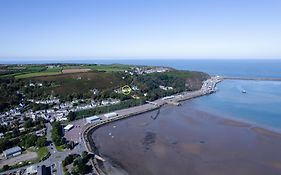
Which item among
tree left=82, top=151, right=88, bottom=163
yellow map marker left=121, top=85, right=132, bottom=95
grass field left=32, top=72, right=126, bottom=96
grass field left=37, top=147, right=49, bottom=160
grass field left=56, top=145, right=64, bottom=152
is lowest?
grass field left=37, top=147, right=49, bottom=160

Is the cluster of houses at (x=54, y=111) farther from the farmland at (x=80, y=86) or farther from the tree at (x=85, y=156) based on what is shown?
the tree at (x=85, y=156)

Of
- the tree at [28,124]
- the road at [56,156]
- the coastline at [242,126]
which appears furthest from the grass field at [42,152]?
the tree at [28,124]

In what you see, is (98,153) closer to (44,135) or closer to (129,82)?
(44,135)

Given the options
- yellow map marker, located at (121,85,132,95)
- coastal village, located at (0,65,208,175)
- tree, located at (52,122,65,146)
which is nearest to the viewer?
coastal village, located at (0,65,208,175)

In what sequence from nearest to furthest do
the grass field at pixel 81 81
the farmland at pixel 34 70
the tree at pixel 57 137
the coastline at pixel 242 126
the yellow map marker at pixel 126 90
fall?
the tree at pixel 57 137 < the coastline at pixel 242 126 < the grass field at pixel 81 81 < the yellow map marker at pixel 126 90 < the farmland at pixel 34 70

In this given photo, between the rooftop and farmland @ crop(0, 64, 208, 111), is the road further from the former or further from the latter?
farmland @ crop(0, 64, 208, 111)

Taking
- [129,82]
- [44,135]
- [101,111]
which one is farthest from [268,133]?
[129,82]

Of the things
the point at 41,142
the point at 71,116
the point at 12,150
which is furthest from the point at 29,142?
the point at 71,116

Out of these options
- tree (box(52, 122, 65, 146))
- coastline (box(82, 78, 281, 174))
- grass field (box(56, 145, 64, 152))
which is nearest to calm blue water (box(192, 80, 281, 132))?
coastline (box(82, 78, 281, 174))
